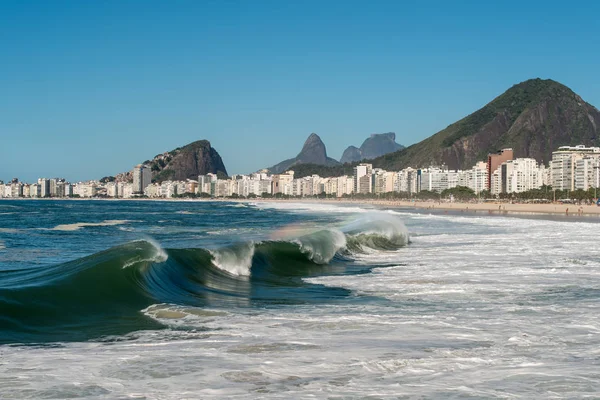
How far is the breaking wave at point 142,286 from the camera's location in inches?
359

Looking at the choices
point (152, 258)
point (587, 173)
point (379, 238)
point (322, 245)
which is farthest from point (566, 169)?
point (152, 258)

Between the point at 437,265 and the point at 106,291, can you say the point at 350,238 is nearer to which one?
the point at 437,265

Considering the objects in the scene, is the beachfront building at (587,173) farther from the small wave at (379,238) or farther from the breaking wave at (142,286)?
the breaking wave at (142,286)

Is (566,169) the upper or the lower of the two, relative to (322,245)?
upper

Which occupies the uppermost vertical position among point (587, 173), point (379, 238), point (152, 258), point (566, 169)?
point (566, 169)

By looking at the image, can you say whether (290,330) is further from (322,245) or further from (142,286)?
(322,245)

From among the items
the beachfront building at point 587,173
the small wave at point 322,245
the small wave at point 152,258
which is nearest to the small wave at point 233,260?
the small wave at point 152,258

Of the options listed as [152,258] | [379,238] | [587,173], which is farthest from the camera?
[587,173]

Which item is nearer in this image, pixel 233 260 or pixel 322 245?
pixel 233 260

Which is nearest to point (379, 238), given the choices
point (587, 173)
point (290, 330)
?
point (290, 330)

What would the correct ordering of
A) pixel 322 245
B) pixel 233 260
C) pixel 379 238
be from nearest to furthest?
pixel 233 260
pixel 322 245
pixel 379 238

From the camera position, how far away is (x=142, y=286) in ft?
39.8

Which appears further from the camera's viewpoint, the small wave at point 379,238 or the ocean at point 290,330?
the small wave at point 379,238

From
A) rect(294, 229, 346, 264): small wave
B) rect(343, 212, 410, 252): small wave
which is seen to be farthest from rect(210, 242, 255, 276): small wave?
rect(343, 212, 410, 252): small wave
